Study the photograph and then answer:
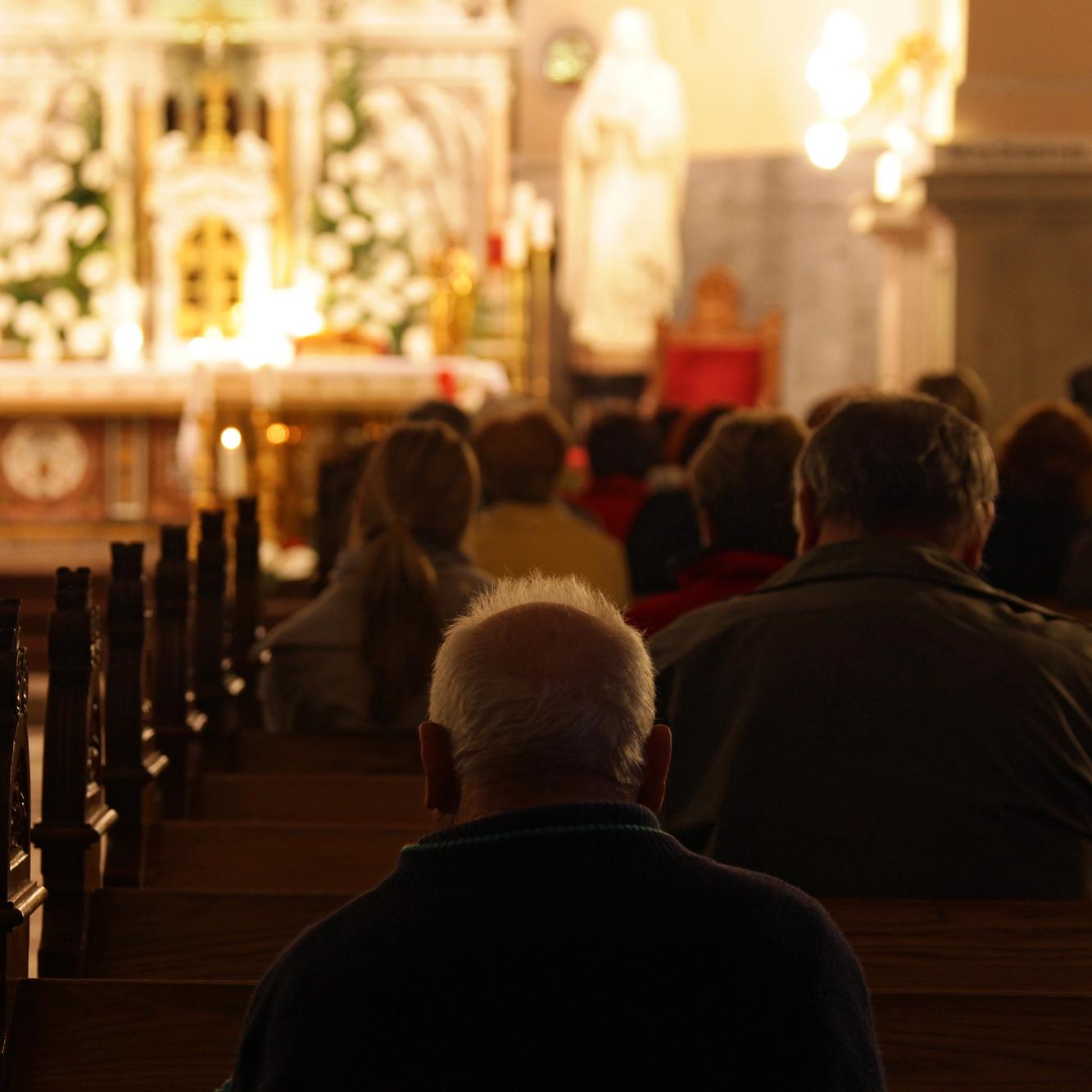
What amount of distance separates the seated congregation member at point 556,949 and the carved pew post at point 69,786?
1115mm

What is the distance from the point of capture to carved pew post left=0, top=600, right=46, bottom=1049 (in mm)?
2117

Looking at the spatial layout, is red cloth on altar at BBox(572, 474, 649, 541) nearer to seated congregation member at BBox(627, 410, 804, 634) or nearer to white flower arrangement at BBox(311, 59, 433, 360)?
seated congregation member at BBox(627, 410, 804, 634)

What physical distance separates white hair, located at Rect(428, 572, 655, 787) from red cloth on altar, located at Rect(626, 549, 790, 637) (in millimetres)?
1789

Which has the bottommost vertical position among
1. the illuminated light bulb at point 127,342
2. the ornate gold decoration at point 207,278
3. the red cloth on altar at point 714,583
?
the red cloth on altar at point 714,583

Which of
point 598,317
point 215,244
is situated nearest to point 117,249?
point 215,244

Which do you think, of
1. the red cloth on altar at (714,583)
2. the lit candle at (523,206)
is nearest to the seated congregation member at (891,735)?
the red cloth on altar at (714,583)

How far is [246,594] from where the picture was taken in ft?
16.8

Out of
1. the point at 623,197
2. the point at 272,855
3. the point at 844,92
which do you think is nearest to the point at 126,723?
the point at 272,855

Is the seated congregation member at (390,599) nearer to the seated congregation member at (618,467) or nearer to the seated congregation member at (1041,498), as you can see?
the seated congregation member at (1041,498)

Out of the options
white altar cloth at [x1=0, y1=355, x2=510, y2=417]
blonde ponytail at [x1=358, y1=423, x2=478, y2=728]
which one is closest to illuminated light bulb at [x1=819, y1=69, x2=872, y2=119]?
white altar cloth at [x1=0, y1=355, x2=510, y2=417]

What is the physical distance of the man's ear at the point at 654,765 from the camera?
1.54 meters

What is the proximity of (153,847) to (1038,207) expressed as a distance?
620 centimetres

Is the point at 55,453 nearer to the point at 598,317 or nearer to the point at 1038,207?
the point at 598,317

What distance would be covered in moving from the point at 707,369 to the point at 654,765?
39.6ft
